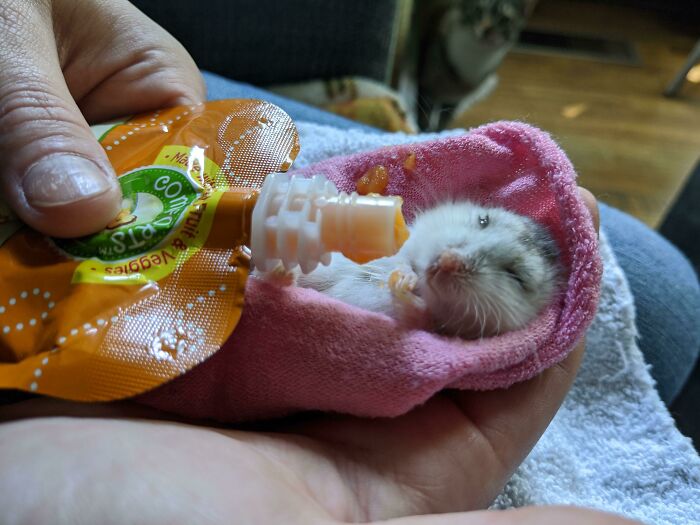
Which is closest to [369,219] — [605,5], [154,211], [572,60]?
[154,211]

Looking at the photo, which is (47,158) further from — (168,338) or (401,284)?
(401,284)

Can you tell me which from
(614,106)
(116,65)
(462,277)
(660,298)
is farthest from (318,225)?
(614,106)

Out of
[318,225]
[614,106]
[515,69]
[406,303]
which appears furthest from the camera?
[515,69]

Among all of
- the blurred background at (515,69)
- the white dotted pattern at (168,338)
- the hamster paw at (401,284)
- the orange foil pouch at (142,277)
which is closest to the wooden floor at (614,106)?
the blurred background at (515,69)

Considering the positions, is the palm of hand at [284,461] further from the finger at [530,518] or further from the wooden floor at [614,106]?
the wooden floor at [614,106]

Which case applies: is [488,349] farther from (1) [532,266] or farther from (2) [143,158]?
(2) [143,158]

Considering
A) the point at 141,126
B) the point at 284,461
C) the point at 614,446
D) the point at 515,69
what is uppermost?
the point at 141,126
